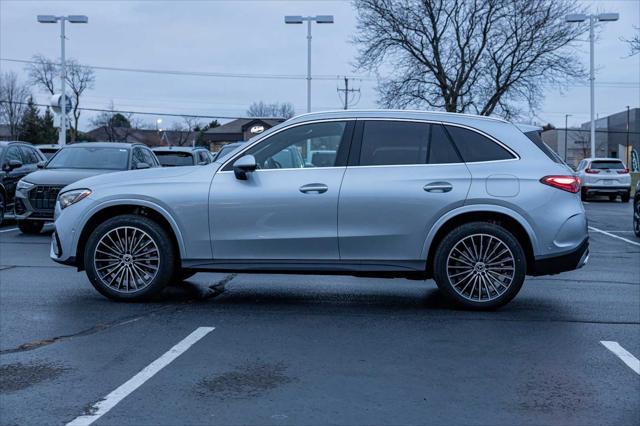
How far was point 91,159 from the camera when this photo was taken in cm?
1530

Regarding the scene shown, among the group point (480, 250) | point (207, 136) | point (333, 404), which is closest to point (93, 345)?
point (333, 404)

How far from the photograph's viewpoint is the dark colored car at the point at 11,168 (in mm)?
16578

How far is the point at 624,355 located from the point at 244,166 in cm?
355

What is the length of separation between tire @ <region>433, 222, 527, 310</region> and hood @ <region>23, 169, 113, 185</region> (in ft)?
28.9

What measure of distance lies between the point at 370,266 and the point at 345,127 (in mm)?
1328

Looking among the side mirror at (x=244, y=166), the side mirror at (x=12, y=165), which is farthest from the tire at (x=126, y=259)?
the side mirror at (x=12, y=165)

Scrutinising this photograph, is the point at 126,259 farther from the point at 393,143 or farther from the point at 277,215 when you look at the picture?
the point at 393,143

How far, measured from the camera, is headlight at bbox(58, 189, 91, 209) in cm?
788

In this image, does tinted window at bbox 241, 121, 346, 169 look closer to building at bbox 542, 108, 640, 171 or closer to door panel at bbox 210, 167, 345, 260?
door panel at bbox 210, 167, 345, 260

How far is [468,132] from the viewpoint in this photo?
7645 mm

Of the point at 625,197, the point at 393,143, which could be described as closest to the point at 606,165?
the point at 625,197

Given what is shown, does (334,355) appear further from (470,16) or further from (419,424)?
(470,16)

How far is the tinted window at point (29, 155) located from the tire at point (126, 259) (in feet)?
37.2

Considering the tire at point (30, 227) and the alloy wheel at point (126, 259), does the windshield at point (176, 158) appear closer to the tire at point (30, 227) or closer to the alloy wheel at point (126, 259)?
the tire at point (30, 227)
